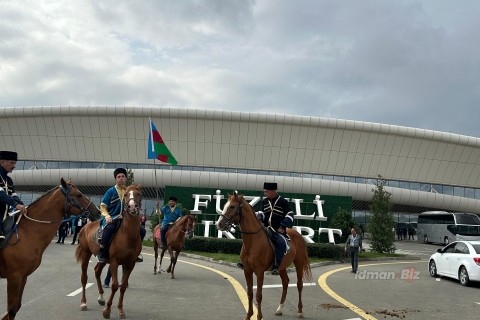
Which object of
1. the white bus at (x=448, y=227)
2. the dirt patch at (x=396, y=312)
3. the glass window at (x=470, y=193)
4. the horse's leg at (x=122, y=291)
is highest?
the horse's leg at (x=122, y=291)

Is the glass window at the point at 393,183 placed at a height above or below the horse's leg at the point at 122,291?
below

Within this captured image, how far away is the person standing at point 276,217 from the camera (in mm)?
8289

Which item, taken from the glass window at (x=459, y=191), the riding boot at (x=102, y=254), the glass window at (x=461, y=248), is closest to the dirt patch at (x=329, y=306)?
the riding boot at (x=102, y=254)

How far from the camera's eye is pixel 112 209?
862 cm

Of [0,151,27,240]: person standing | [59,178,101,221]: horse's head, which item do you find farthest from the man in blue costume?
[0,151,27,240]: person standing

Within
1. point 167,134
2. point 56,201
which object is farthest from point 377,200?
point 167,134

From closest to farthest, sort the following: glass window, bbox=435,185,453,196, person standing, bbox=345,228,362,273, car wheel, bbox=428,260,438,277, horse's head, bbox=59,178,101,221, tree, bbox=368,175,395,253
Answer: horse's head, bbox=59,178,101,221 → car wheel, bbox=428,260,438,277 → person standing, bbox=345,228,362,273 → tree, bbox=368,175,395,253 → glass window, bbox=435,185,453,196

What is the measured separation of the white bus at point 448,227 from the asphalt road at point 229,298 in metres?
28.4

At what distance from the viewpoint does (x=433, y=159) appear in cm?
5884

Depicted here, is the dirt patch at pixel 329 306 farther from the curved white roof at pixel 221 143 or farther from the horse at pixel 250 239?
the curved white roof at pixel 221 143

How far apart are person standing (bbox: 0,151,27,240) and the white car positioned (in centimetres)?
1371

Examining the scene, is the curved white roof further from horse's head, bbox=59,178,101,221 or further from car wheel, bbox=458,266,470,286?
horse's head, bbox=59,178,101,221

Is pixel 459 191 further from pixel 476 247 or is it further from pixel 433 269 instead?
pixel 476 247

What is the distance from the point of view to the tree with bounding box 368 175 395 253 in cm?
2897
